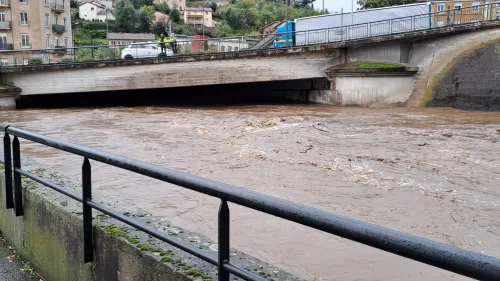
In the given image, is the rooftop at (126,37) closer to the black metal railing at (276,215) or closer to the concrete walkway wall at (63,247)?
the concrete walkway wall at (63,247)

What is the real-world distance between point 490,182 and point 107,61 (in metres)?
24.2

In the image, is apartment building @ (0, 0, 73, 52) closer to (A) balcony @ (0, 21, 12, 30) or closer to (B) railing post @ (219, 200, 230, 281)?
(A) balcony @ (0, 21, 12, 30)

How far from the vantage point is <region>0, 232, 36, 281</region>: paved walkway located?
3844 millimetres

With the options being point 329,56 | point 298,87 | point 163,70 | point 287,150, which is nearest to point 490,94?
point 329,56

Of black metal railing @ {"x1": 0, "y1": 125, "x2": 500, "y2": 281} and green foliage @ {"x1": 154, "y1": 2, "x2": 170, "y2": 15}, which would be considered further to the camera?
green foliage @ {"x1": 154, "y1": 2, "x2": 170, "y2": 15}

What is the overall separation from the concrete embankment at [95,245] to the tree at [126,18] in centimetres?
12102

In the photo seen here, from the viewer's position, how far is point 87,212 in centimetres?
326

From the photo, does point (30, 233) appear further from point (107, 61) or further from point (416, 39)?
point (416, 39)

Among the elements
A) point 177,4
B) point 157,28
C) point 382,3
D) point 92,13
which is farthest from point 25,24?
point 177,4

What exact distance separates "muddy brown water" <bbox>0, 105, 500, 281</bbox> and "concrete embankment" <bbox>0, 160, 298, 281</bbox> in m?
0.82

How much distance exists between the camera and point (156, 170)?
2.49m

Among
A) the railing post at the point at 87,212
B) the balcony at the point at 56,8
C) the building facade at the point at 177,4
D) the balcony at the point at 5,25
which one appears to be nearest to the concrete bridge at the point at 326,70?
the railing post at the point at 87,212

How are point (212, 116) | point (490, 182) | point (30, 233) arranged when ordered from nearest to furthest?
1. point (30, 233)
2. point (490, 182)
3. point (212, 116)

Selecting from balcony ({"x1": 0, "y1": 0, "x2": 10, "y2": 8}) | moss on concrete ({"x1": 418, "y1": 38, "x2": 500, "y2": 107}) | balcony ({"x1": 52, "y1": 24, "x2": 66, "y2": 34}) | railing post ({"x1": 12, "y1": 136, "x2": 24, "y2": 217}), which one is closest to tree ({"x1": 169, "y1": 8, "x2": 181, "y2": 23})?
balcony ({"x1": 52, "y1": 24, "x2": 66, "y2": 34})
